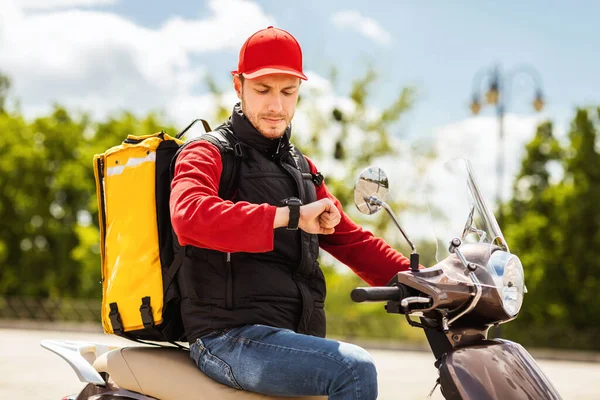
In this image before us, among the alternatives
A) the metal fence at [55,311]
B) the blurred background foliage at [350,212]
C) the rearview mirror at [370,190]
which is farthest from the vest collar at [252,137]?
the metal fence at [55,311]

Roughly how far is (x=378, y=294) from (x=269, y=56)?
903mm

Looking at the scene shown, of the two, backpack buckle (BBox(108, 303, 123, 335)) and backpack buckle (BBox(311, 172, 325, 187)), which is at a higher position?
backpack buckle (BBox(311, 172, 325, 187))

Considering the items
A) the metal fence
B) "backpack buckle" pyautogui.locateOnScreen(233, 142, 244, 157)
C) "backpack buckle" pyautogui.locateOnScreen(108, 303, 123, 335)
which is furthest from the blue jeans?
the metal fence

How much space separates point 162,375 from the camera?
2.71 metres

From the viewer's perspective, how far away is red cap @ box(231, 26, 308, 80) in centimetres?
270

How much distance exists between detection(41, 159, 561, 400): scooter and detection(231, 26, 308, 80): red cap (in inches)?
18.2

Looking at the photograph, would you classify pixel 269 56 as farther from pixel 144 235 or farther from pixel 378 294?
pixel 378 294

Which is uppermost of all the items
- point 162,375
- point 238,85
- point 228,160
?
point 238,85

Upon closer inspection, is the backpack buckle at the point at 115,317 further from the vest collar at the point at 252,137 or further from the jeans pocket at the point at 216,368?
the vest collar at the point at 252,137

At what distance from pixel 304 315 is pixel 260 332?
212 mm

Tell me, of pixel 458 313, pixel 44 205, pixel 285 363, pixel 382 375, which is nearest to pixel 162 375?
pixel 285 363

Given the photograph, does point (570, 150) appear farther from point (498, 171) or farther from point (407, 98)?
point (498, 171)

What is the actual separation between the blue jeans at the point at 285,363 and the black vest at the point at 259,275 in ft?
0.23

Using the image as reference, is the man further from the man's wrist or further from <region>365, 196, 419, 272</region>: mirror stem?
<region>365, 196, 419, 272</region>: mirror stem
